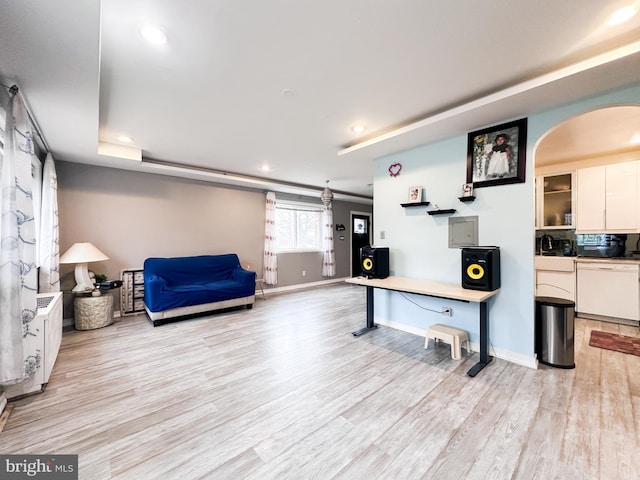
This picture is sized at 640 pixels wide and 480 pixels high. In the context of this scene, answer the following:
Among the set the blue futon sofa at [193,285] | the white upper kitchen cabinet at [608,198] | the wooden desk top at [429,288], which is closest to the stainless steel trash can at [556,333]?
the wooden desk top at [429,288]

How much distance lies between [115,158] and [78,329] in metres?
2.39

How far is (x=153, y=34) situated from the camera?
1.58 metres

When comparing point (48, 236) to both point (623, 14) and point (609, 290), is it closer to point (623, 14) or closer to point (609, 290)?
point (623, 14)

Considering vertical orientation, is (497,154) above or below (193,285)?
above

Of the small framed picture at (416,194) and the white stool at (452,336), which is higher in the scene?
the small framed picture at (416,194)

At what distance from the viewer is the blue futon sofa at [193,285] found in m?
3.70

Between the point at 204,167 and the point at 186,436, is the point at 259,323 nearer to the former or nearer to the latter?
the point at 186,436

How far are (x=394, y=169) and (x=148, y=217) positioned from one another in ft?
13.4

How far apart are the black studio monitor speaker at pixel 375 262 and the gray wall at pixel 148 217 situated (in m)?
3.10

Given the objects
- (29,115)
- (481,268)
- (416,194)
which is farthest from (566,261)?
(29,115)

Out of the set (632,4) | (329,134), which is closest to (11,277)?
(329,134)

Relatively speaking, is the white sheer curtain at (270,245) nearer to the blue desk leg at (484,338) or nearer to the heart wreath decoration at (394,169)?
the heart wreath decoration at (394,169)

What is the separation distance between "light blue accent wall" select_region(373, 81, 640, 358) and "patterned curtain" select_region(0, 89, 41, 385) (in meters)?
3.49

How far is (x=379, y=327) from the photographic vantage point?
360 centimetres
